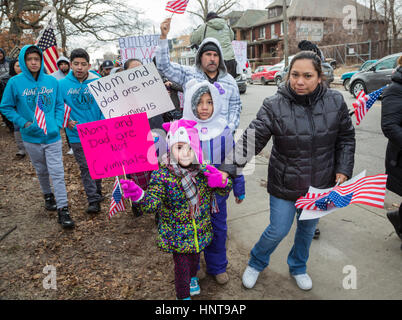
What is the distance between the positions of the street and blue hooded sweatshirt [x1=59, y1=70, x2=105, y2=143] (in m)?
2.27

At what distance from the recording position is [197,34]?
5.07 meters

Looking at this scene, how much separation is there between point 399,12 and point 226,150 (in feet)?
114

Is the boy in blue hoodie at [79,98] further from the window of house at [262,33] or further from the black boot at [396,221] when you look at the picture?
the window of house at [262,33]

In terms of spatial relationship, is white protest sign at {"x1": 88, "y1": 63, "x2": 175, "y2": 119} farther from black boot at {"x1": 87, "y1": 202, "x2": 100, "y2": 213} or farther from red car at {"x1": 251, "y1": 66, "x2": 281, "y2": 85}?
red car at {"x1": 251, "y1": 66, "x2": 281, "y2": 85}

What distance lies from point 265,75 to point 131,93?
21.2 meters

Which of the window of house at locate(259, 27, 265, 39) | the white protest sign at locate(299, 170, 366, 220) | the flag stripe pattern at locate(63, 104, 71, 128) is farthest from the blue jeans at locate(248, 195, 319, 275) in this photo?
the window of house at locate(259, 27, 265, 39)

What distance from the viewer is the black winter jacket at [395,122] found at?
8.80ft

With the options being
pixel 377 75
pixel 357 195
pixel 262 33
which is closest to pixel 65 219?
pixel 357 195

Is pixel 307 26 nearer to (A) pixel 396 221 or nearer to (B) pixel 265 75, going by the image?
(B) pixel 265 75

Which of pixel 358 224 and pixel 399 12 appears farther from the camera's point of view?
pixel 399 12

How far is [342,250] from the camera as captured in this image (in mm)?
3137

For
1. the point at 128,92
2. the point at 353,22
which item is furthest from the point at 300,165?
the point at 353,22

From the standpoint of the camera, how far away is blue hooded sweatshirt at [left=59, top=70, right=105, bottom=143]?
4031 millimetres
